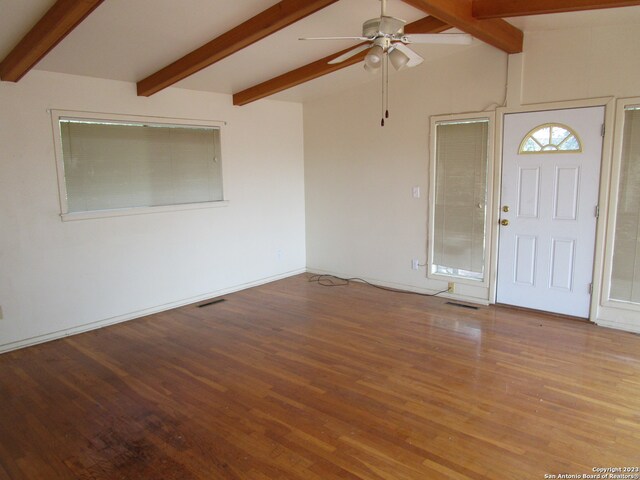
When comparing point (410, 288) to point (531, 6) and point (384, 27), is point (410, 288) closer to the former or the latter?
point (531, 6)

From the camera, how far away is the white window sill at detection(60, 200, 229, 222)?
415 cm

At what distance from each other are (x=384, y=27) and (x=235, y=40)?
1.36 metres

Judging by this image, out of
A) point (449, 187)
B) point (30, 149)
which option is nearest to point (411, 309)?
point (449, 187)

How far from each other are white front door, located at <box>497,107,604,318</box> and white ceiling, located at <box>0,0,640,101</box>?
93cm

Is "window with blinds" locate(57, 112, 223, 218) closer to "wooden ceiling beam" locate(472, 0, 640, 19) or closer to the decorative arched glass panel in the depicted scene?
"wooden ceiling beam" locate(472, 0, 640, 19)

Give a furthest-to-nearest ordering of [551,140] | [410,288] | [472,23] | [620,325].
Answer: [410,288] < [551,140] < [620,325] < [472,23]

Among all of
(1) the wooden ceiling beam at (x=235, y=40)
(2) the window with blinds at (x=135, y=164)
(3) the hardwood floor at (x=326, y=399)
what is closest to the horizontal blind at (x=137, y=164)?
(2) the window with blinds at (x=135, y=164)

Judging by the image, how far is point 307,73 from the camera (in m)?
4.74

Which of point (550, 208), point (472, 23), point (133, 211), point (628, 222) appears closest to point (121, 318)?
point (133, 211)

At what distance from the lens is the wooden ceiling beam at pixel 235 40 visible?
307 centimetres

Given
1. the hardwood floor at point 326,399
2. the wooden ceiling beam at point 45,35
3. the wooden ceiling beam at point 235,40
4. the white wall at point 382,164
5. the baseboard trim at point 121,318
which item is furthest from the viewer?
the white wall at point 382,164

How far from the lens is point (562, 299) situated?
175 inches

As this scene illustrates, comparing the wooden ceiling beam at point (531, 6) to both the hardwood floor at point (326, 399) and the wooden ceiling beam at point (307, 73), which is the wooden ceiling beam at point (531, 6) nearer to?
the wooden ceiling beam at point (307, 73)

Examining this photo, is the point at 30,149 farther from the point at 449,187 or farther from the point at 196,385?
the point at 449,187
